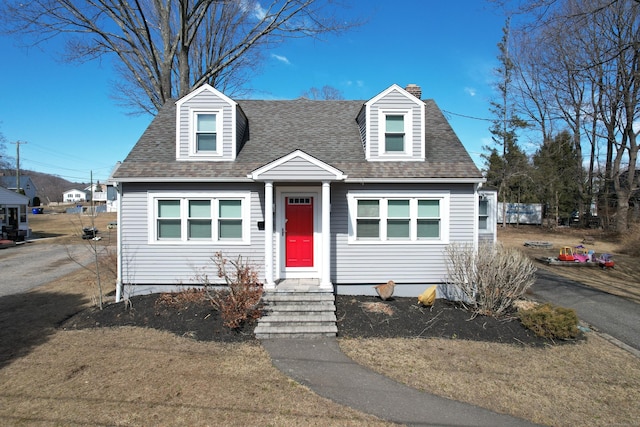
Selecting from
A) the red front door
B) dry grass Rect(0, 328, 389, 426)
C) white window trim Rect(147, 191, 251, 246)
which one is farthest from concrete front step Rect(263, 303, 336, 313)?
white window trim Rect(147, 191, 251, 246)

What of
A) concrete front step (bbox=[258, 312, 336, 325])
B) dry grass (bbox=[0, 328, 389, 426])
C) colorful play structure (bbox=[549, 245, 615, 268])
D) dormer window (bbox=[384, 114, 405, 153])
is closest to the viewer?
dry grass (bbox=[0, 328, 389, 426])

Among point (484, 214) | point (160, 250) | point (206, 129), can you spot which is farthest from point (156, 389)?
point (484, 214)

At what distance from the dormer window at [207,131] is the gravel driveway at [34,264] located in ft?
14.4

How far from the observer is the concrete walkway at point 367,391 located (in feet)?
14.3

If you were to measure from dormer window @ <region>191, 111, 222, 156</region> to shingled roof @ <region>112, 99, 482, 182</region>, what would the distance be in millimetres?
469

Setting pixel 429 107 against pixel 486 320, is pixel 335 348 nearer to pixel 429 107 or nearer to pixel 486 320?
pixel 486 320

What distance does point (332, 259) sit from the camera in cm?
924

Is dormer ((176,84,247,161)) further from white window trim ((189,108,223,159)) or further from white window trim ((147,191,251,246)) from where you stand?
white window trim ((147,191,251,246))

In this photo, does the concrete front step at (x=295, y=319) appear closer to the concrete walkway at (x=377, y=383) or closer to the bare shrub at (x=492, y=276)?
the concrete walkway at (x=377, y=383)

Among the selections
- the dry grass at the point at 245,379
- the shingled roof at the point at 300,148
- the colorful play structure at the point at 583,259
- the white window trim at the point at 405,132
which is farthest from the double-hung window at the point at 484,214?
the colorful play structure at the point at 583,259

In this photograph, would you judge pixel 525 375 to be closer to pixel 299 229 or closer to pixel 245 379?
pixel 245 379

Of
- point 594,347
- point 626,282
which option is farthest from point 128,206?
point 626,282

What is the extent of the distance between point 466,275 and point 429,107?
6562 mm

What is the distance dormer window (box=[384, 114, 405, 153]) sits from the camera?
32.1 ft
